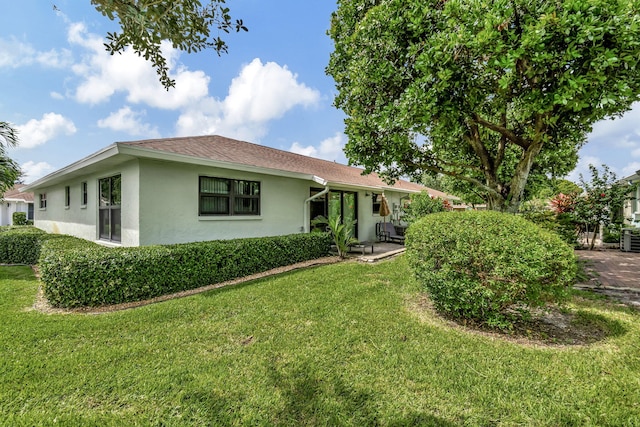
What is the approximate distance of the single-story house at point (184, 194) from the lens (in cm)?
722

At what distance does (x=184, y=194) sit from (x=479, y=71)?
763 centimetres

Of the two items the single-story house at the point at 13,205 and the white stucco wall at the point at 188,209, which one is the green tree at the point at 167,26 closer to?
the white stucco wall at the point at 188,209

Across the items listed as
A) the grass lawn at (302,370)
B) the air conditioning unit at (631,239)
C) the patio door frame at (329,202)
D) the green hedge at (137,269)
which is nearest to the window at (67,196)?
the green hedge at (137,269)

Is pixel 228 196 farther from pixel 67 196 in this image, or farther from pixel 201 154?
pixel 67 196

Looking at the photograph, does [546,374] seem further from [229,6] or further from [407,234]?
[229,6]

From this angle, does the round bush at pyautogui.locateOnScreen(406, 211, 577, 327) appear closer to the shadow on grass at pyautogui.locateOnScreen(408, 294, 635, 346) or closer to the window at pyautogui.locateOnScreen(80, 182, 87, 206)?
the shadow on grass at pyautogui.locateOnScreen(408, 294, 635, 346)

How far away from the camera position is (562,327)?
4363 mm

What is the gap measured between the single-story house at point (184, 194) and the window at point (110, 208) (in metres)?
0.03

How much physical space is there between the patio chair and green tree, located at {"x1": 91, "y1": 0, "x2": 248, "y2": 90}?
41.3 feet

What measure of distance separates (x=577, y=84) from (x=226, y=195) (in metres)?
8.45

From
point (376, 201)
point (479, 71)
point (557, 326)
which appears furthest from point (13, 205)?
point (557, 326)

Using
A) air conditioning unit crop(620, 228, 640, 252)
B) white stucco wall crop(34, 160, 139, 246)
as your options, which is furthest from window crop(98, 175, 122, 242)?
air conditioning unit crop(620, 228, 640, 252)

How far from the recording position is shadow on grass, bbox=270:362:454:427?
2432 mm

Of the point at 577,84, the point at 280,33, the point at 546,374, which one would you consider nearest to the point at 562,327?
the point at 546,374
